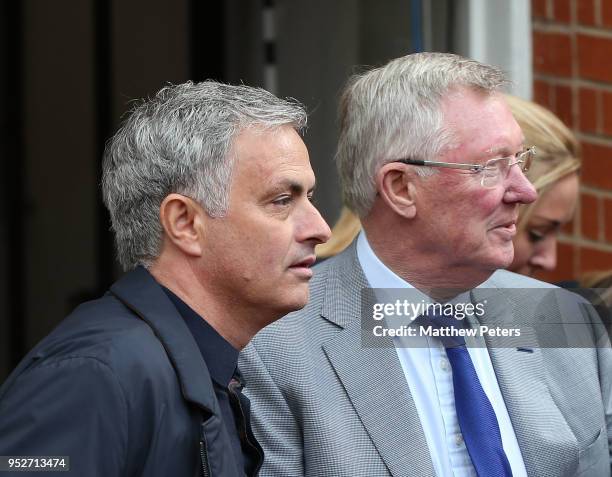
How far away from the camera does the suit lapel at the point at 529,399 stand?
8.05 ft

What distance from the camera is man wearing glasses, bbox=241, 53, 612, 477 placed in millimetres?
2375

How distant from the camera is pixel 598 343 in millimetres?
2695

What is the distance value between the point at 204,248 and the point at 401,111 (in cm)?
66

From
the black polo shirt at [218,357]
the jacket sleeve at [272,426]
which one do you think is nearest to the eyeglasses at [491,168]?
the jacket sleeve at [272,426]

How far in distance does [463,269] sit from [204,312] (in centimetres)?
65

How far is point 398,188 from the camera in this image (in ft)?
8.66

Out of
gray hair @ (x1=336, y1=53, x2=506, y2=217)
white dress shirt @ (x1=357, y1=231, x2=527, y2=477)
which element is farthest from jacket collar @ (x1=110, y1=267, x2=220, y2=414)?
gray hair @ (x1=336, y1=53, x2=506, y2=217)

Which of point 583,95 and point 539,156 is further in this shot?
point 583,95

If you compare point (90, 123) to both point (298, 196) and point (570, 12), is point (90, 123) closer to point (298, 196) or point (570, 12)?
point (570, 12)

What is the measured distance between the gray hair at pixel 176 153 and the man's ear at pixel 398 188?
0.41 meters

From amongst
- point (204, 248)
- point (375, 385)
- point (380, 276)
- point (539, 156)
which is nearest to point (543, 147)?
point (539, 156)

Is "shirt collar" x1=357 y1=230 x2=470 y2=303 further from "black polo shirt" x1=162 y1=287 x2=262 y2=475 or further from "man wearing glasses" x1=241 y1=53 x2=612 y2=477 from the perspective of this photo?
"black polo shirt" x1=162 y1=287 x2=262 y2=475

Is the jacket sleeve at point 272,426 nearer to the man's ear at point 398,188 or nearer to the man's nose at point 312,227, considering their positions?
the man's nose at point 312,227

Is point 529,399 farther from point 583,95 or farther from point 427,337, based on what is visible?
point 583,95
